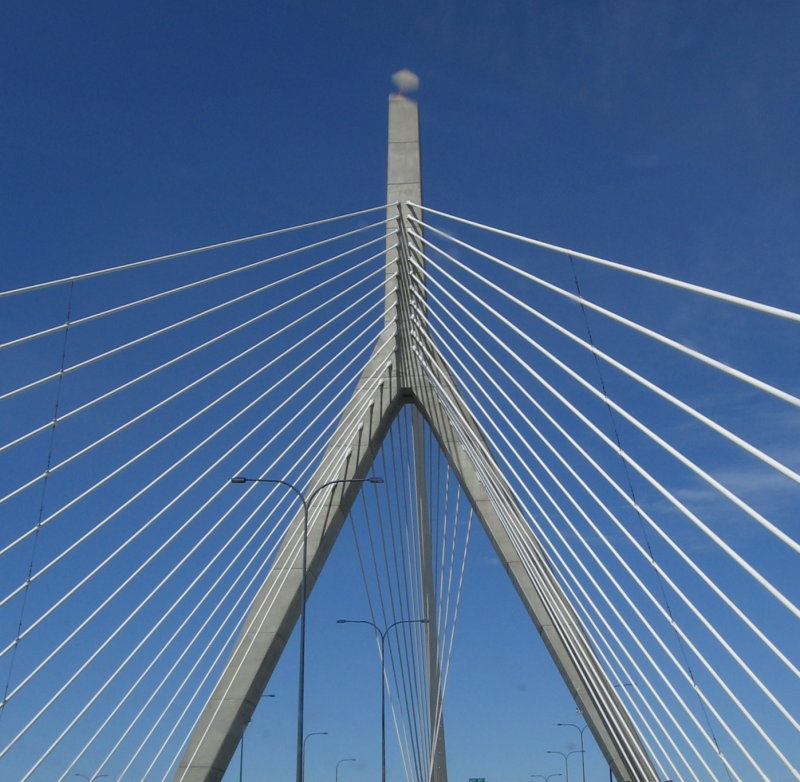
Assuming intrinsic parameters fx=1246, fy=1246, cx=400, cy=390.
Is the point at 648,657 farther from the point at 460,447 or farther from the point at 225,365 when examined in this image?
the point at 460,447

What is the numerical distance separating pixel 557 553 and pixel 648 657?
3.12m

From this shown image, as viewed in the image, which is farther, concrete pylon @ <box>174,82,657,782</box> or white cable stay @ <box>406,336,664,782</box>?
concrete pylon @ <box>174,82,657,782</box>

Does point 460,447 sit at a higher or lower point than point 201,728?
higher

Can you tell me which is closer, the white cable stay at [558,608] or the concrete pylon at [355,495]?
the white cable stay at [558,608]

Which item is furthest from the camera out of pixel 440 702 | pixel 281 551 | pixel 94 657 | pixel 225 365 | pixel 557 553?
pixel 440 702

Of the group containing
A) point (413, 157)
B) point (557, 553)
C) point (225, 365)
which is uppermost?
point (413, 157)

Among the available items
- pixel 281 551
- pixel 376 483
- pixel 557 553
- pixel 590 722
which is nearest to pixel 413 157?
pixel 376 483

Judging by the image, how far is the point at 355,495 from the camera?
25.8 metres

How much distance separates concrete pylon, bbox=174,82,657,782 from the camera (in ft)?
75.1

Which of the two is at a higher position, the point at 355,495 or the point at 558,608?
the point at 355,495

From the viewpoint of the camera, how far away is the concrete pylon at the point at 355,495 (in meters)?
22.9

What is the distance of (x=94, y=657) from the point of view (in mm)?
17656

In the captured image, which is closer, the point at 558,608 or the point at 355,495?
the point at 558,608

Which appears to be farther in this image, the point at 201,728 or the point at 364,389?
the point at 364,389
